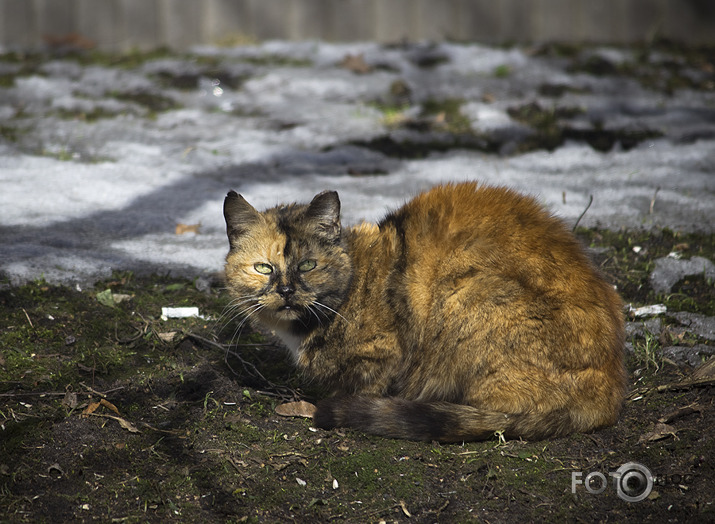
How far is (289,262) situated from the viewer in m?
3.13

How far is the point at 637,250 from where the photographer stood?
439cm

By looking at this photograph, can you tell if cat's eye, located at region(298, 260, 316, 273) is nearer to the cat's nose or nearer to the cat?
the cat

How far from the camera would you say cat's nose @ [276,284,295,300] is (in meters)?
3.03

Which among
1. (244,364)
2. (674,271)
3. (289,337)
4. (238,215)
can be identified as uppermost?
(238,215)

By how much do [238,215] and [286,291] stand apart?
50 centimetres

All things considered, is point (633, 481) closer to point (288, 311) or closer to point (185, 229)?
point (288, 311)

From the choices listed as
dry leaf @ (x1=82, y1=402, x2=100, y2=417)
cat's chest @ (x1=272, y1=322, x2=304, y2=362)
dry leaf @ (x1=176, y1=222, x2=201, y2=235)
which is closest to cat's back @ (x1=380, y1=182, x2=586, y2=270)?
cat's chest @ (x1=272, y1=322, x2=304, y2=362)

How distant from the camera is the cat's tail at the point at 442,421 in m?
2.79

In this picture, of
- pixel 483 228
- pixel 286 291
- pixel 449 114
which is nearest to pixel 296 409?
pixel 286 291

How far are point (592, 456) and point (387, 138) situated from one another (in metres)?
3.89

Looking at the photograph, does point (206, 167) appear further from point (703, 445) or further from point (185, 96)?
point (703, 445)

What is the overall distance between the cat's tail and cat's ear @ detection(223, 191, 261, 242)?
102 centimetres

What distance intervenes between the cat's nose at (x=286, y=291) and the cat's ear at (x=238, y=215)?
41 cm

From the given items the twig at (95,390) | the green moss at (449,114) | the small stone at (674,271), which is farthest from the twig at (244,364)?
the green moss at (449,114)
